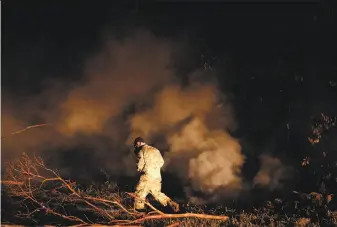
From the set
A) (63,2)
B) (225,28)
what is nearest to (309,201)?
(225,28)

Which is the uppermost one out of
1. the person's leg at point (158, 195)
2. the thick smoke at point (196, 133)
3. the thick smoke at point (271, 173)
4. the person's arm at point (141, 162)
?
the thick smoke at point (196, 133)

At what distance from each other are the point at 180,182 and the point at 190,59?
3060mm

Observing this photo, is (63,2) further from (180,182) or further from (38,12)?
(180,182)

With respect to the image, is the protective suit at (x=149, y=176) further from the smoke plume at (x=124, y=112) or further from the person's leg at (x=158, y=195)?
the smoke plume at (x=124, y=112)

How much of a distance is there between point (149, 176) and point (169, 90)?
3.93 m

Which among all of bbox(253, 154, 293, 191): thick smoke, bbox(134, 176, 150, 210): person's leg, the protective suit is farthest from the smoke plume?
Answer: bbox(134, 176, 150, 210): person's leg

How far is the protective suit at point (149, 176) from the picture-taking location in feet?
27.1

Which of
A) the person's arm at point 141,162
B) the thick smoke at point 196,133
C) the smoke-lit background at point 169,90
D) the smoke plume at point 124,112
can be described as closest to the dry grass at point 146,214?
the person's arm at point 141,162

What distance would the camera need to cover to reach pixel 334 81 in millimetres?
8508

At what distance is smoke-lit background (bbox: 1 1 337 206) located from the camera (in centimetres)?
980

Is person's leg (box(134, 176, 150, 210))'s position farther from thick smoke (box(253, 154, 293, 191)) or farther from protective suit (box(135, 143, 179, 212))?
thick smoke (box(253, 154, 293, 191))

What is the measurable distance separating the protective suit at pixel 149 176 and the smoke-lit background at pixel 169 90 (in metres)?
1.43

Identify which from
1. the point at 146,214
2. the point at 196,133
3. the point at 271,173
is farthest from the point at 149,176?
the point at 196,133

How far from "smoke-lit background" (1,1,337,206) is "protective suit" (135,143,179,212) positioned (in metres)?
1.43
